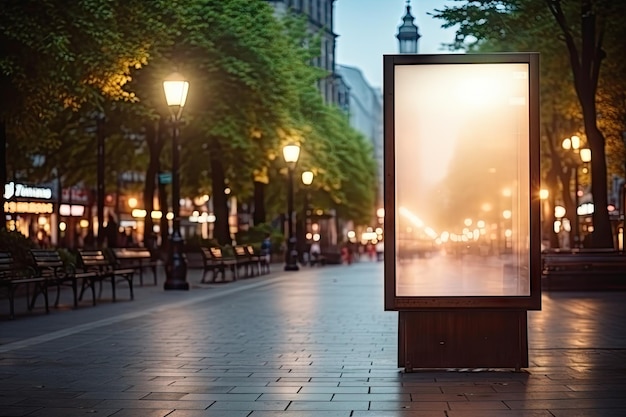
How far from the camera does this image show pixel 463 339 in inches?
421

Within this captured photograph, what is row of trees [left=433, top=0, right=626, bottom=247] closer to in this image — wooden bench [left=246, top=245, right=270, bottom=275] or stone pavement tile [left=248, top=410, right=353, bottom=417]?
wooden bench [left=246, top=245, right=270, bottom=275]

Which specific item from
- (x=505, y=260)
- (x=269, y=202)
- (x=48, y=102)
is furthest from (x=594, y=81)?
(x=269, y=202)

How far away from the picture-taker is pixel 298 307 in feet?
68.2

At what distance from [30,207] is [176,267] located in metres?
38.4

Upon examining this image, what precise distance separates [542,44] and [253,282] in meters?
11.2

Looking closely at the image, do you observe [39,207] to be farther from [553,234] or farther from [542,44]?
[542,44]

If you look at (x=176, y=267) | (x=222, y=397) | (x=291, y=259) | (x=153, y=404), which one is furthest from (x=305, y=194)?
(x=153, y=404)

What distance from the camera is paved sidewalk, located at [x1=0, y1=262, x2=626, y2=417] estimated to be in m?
8.71

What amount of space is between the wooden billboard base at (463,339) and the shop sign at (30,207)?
50117mm

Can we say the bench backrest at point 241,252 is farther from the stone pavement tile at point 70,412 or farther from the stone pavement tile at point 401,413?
the stone pavement tile at point 401,413

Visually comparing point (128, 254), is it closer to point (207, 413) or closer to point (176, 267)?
point (176, 267)

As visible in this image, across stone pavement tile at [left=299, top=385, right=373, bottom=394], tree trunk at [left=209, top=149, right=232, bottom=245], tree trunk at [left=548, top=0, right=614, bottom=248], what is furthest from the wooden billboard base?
tree trunk at [left=209, top=149, right=232, bottom=245]

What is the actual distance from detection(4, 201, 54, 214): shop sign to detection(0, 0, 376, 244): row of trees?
515 cm

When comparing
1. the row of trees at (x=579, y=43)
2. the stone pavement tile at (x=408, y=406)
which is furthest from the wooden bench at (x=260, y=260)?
the stone pavement tile at (x=408, y=406)
